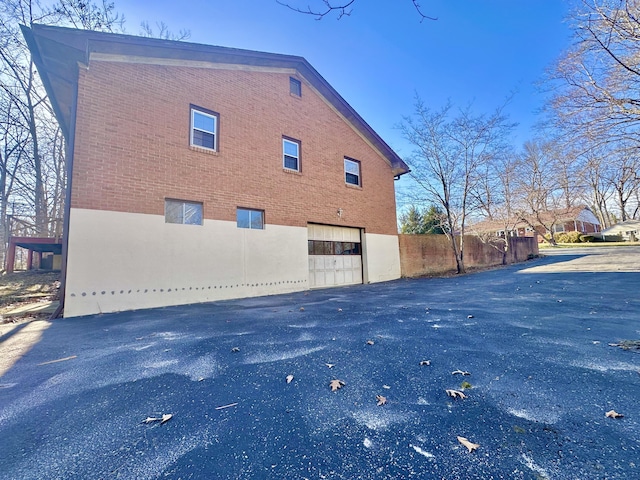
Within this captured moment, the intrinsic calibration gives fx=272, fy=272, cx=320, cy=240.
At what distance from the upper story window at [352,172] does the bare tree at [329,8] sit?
9861 millimetres

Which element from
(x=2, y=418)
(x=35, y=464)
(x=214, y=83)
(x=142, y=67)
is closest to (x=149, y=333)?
(x=2, y=418)

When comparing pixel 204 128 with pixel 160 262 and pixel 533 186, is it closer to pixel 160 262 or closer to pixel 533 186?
pixel 160 262

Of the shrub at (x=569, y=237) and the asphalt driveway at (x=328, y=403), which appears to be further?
the shrub at (x=569, y=237)

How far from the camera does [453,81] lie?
Result: 497 inches

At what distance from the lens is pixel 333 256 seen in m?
12.0

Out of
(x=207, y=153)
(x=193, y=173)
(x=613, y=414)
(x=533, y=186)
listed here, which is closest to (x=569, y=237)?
(x=533, y=186)

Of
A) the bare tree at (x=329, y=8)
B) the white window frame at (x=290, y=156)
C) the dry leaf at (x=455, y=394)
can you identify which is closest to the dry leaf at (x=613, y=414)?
the dry leaf at (x=455, y=394)

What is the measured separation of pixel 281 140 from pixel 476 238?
47.8ft

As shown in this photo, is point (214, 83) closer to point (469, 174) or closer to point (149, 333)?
point (149, 333)

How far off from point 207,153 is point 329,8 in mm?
6655

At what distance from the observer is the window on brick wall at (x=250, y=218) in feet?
29.7

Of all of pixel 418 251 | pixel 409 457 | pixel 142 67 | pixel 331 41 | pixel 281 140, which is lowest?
pixel 409 457

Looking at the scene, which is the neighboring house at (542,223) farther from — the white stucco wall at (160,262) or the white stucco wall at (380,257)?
the white stucco wall at (160,262)

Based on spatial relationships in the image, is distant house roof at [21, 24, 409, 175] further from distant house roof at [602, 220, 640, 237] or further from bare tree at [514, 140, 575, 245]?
distant house roof at [602, 220, 640, 237]
